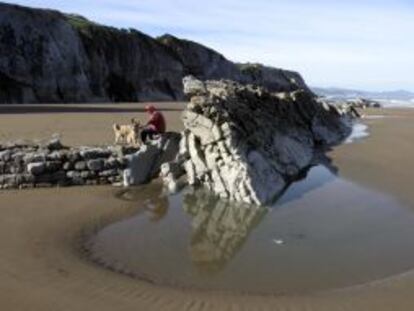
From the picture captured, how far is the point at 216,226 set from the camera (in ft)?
47.4

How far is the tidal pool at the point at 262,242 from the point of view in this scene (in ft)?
36.5

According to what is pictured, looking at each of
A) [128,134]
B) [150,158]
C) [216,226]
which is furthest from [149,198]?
[128,134]

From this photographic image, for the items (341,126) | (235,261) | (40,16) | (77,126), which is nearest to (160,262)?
(235,261)

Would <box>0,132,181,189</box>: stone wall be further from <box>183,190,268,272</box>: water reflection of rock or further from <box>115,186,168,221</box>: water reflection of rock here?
<box>183,190,268,272</box>: water reflection of rock

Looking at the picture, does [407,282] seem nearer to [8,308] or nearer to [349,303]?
[349,303]

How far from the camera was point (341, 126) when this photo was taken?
38.8 m

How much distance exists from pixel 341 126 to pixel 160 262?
93.4 feet

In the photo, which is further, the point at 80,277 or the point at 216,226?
the point at 216,226

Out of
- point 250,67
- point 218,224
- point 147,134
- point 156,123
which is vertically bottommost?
point 250,67

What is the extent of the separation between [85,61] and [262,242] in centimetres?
5509

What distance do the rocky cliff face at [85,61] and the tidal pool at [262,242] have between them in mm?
40001

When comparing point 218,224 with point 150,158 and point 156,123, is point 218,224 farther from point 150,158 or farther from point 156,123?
point 156,123

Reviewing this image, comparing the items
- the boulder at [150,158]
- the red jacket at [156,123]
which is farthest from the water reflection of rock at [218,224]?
the red jacket at [156,123]

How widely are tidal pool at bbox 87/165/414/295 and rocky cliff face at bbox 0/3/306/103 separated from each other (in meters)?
40.0
